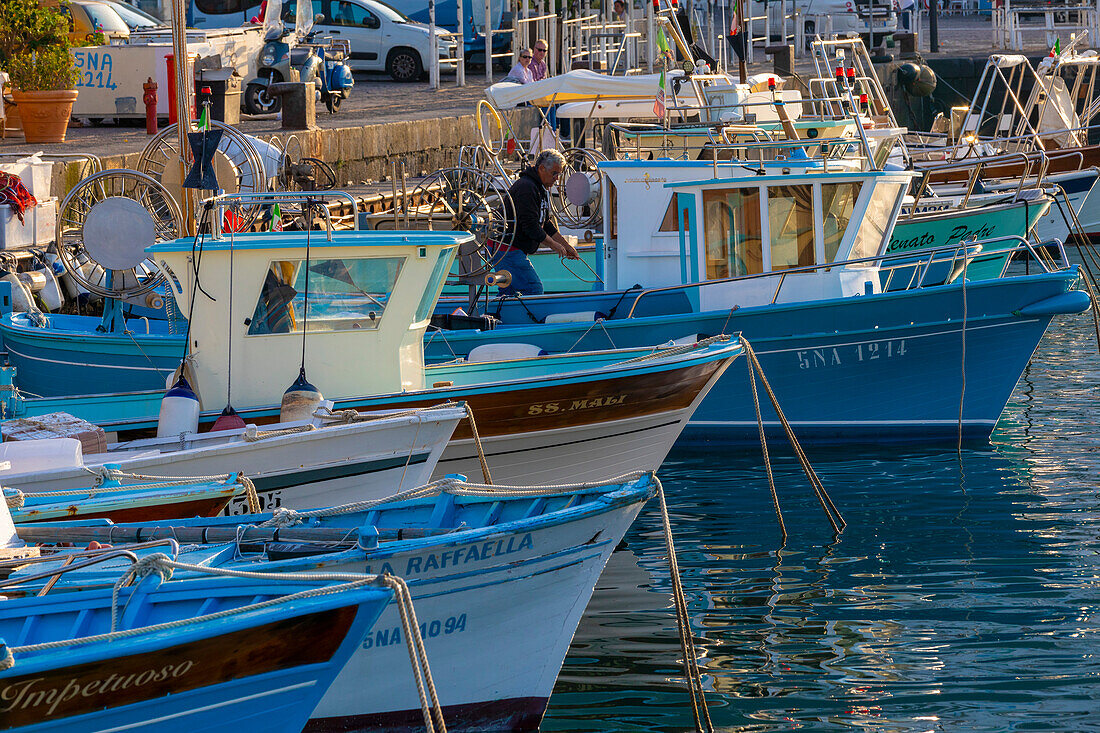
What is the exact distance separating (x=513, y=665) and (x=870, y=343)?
536cm

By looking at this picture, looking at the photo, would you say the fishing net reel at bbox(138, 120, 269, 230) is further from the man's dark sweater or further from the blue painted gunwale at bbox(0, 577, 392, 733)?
the blue painted gunwale at bbox(0, 577, 392, 733)

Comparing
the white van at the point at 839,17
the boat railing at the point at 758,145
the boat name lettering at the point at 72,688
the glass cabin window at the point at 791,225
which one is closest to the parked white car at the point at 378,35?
the white van at the point at 839,17

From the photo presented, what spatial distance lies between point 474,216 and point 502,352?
273 cm

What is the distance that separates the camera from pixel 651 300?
1133cm

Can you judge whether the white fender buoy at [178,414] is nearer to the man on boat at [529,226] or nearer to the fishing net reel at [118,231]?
the fishing net reel at [118,231]

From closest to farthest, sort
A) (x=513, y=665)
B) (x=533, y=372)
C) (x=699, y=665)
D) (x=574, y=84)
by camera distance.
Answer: (x=513, y=665) < (x=699, y=665) < (x=533, y=372) < (x=574, y=84)

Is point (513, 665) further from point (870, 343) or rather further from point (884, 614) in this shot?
point (870, 343)

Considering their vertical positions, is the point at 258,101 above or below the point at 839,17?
below

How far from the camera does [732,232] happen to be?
10688mm

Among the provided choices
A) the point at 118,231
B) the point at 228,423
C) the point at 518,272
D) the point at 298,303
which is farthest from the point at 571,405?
the point at 518,272

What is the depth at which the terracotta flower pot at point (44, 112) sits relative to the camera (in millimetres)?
15922

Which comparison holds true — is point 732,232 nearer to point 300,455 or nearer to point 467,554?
point 300,455

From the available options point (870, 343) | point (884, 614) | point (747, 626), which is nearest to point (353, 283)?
point (747, 626)

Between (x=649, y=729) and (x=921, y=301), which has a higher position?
(x=921, y=301)
